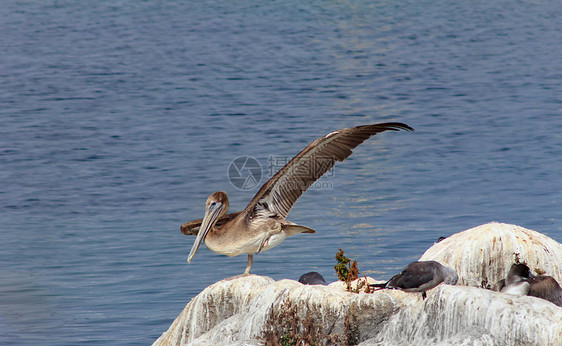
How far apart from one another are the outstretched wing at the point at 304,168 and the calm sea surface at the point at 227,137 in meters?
3.22

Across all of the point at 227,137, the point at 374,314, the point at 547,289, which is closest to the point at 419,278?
the point at 374,314

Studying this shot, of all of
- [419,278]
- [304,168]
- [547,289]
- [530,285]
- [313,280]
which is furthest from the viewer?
[313,280]

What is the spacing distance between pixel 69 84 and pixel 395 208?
56.6ft

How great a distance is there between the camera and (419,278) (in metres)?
7.64

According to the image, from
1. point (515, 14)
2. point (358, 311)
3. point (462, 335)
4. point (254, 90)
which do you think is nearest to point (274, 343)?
point (358, 311)

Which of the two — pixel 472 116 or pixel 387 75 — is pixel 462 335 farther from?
pixel 387 75

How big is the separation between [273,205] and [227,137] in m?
14.6

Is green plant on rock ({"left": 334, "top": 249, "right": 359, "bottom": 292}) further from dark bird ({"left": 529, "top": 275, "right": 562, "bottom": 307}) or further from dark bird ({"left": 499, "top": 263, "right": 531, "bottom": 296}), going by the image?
dark bird ({"left": 529, "top": 275, "right": 562, "bottom": 307})

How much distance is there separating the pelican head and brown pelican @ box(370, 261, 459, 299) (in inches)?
71.2

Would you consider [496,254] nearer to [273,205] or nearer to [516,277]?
[516,277]

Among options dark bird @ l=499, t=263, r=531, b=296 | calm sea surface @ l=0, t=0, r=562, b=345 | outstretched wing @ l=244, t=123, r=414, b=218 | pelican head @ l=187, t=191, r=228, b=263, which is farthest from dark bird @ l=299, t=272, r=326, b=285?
calm sea surface @ l=0, t=0, r=562, b=345

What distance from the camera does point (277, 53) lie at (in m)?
35.3

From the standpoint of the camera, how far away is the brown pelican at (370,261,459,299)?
7625 mm

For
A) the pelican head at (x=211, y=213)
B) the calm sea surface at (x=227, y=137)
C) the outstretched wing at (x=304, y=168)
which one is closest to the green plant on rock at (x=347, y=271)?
the outstretched wing at (x=304, y=168)
